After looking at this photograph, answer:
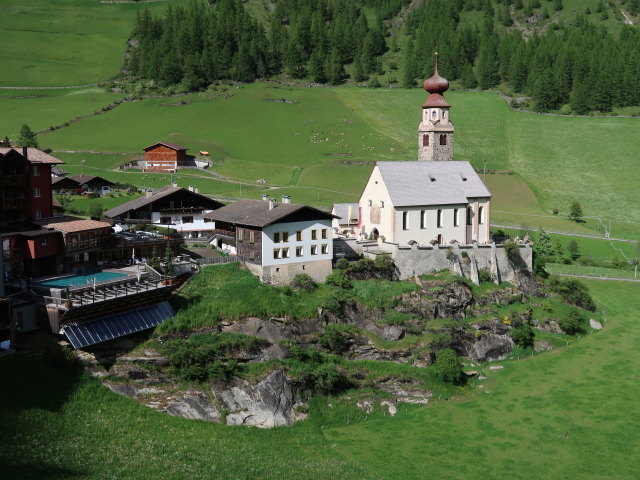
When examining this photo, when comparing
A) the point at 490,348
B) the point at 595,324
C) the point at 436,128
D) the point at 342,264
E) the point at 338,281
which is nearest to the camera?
the point at 338,281

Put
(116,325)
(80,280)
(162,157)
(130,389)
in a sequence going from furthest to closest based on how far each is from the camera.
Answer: (162,157) → (80,280) → (116,325) → (130,389)

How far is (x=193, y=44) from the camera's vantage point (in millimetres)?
183125

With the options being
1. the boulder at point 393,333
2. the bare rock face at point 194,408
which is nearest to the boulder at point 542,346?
the boulder at point 393,333

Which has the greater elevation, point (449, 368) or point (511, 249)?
point (511, 249)

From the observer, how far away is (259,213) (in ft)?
198

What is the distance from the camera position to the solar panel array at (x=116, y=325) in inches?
1740

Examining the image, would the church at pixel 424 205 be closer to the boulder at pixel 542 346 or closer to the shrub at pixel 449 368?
the boulder at pixel 542 346

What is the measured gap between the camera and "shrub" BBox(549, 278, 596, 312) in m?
69.8

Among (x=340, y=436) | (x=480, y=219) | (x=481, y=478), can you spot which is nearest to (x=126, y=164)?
(x=480, y=219)

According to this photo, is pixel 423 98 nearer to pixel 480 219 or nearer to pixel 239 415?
pixel 480 219

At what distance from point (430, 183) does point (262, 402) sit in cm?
3217

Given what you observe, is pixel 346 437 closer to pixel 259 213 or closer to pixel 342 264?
pixel 342 264

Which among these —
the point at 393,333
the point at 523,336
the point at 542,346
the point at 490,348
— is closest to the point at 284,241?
the point at 393,333

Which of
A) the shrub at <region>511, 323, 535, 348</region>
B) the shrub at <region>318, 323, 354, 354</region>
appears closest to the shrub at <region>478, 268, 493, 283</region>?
the shrub at <region>511, 323, 535, 348</region>
